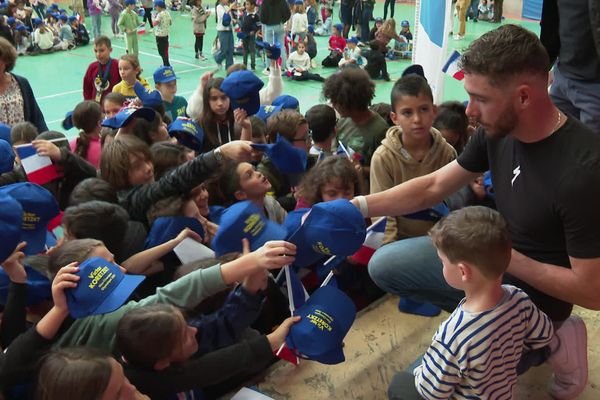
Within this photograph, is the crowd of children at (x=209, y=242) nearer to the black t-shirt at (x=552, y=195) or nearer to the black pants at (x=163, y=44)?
the black t-shirt at (x=552, y=195)

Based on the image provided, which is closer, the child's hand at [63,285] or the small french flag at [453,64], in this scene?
the child's hand at [63,285]

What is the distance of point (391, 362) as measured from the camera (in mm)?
2617

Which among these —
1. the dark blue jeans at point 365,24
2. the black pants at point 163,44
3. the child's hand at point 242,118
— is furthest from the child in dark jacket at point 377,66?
the child's hand at point 242,118

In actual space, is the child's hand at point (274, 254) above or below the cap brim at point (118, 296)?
above

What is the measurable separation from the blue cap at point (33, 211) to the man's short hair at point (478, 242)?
1.82 m

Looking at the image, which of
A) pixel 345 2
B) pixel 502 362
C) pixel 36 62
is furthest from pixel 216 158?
pixel 345 2

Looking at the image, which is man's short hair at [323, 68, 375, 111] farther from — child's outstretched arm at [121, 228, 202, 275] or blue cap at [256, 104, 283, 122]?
child's outstretched arm at [121, 228, 202, 275]

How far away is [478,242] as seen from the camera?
183 cm

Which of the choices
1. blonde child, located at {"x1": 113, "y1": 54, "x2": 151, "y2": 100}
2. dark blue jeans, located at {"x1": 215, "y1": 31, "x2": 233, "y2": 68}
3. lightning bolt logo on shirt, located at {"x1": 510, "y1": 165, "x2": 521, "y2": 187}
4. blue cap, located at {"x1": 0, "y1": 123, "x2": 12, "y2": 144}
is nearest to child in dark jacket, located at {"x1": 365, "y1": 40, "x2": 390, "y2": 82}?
dark blue jeans, located at {"x1": 215, "y1": 31, "x2": 233, "y2": 68}

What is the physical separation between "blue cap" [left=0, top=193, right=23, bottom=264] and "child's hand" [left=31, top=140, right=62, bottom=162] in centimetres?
111

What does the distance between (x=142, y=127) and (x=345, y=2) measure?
11593 millimetres

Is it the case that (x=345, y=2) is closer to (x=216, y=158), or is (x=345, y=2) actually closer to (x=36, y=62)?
(x=36, y=62)

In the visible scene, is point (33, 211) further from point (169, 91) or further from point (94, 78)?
point (94, 78)

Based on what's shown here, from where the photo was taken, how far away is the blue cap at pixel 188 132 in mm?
4008
